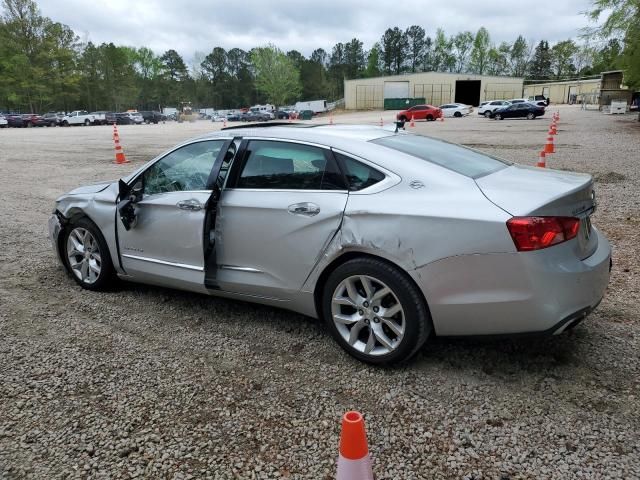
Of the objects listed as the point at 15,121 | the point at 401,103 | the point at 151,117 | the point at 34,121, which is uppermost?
the point at 15,121

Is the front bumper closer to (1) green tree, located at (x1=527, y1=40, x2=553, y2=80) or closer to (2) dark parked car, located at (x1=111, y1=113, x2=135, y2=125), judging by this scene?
(2) dark parked car, located at (x1=111, y1=113, x2=135, y2=125)

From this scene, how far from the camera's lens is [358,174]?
3213mm

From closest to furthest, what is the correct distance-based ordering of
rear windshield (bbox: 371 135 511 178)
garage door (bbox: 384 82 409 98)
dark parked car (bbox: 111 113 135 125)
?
1. rear windshield (bbox: 371 135 511 178)
2. dark parked car (bbox: 111 113 135 125)
3. garage door (bbox: 384 82 409 98)

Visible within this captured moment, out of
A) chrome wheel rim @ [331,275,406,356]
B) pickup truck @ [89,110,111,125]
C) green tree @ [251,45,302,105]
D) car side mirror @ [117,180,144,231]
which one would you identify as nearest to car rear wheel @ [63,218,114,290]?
car side mirror @ [117,180,144,231]

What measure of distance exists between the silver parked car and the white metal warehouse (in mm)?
75040

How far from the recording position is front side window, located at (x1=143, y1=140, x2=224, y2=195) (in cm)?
389

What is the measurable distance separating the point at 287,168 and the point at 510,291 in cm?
172

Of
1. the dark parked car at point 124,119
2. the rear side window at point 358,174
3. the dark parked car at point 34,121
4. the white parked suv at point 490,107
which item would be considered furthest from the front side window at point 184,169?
the dark parked car at point 124,119

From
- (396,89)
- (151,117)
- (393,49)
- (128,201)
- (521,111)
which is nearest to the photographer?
(128,201)

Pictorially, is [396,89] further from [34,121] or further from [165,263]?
[165,263]

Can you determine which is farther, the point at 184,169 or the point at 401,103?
the point at 401,103

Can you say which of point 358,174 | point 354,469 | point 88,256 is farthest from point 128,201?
point 354,469

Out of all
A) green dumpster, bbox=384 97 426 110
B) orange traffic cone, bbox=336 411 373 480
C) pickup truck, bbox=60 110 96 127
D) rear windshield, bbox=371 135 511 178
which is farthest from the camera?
green dumpster, bbox=384 97 426 110

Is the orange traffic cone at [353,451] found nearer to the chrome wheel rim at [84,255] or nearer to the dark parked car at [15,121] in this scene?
the chrome wheel rim at [84,255]
